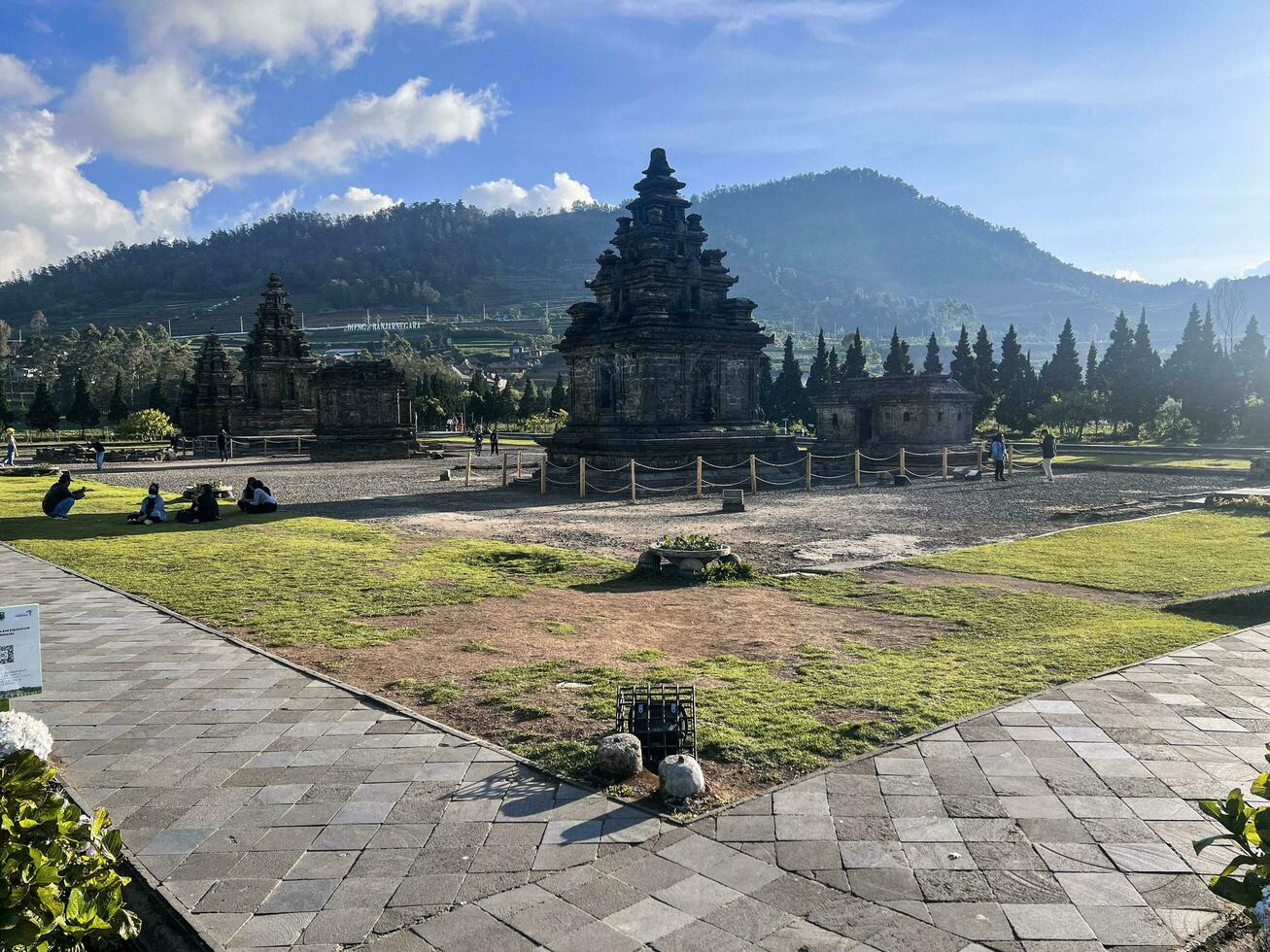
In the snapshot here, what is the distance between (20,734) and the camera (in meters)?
4.62

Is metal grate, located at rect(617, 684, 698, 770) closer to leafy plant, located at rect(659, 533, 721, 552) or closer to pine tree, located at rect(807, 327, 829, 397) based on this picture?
leafy plant, located at rect(659, 533, 721, 552)

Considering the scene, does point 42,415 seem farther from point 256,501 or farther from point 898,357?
point 898,357

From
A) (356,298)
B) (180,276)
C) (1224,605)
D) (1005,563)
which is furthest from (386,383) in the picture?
(180,276)

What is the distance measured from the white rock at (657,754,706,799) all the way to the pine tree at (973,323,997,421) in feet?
171

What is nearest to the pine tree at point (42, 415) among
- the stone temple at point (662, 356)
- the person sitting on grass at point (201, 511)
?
the stone temple at point (662, 356)

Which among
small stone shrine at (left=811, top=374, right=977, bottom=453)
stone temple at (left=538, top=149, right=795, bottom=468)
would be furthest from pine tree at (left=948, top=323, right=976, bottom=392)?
stone temple at (left=538, top=149, right=795, bottom=468)

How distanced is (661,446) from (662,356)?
335 centimetres

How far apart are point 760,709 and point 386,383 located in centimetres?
4134

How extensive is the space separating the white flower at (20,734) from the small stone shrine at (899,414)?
34.4m

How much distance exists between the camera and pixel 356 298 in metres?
187

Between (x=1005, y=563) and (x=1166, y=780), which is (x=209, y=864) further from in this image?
(x=1005, y=563)

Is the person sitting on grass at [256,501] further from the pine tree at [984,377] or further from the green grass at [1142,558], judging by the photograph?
the pine tree at [984,377]

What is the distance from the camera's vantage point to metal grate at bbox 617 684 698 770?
580cm

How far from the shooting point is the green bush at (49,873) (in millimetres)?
2979
